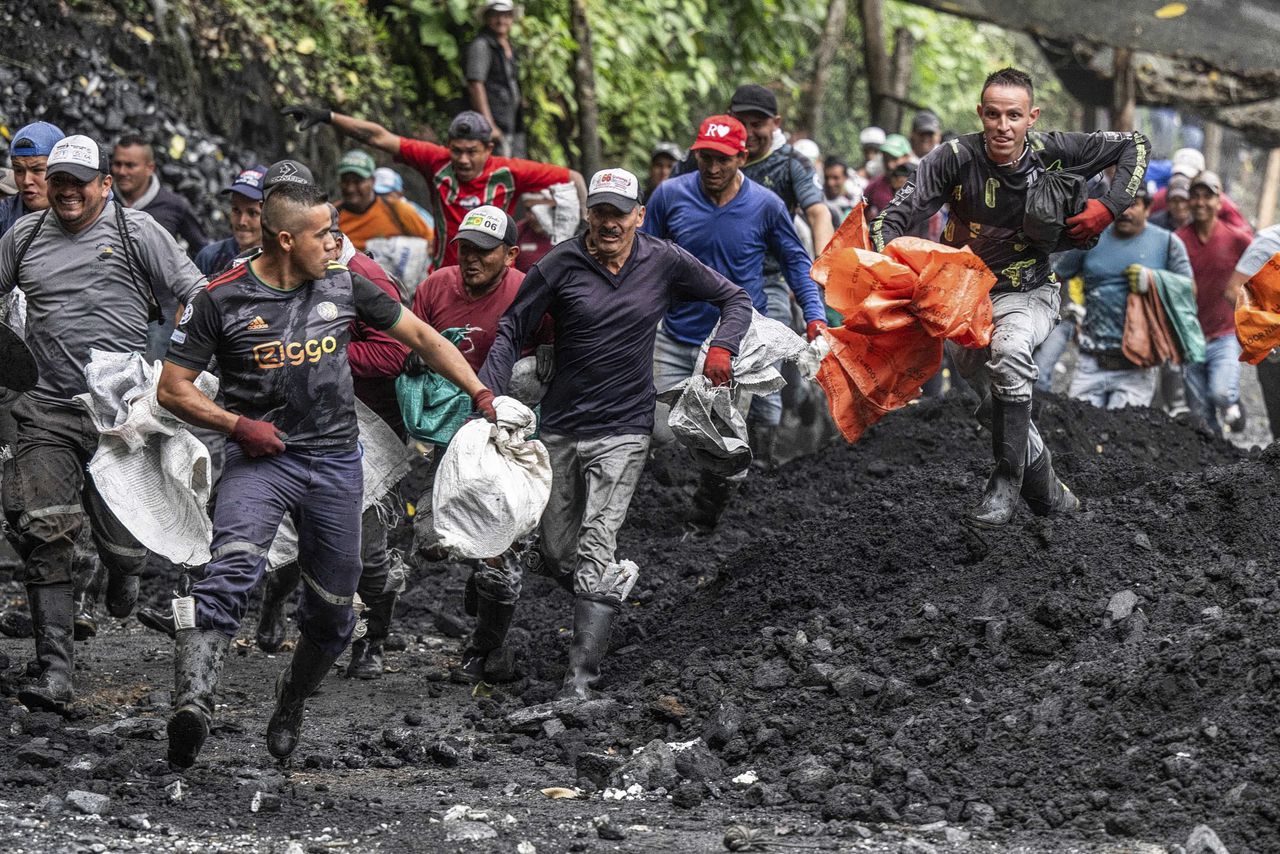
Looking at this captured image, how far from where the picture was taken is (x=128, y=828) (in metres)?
5.13

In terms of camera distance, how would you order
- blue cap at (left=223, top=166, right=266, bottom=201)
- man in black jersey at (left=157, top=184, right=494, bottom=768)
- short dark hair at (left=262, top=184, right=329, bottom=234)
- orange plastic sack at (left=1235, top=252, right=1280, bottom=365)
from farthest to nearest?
blue cap at (left=223, top=166, right=266, bottom=201), orange plastic sack at (left=1235, top=252, right=1280, bottom=365), short dark hair at (left=262, top=184, right=329, bottom=234), man in black jersey at (left=157, top=184, right=494, bottom=768)

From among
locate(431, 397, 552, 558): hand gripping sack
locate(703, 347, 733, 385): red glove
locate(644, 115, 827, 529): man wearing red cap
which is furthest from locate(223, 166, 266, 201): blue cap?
locate(431, 397, 552, 558): hand gripping sack

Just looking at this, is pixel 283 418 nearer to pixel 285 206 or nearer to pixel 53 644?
pixel 285 206

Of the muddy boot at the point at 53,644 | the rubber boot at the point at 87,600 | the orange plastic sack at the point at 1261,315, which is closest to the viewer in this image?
the muddy boot at the point at 53,644

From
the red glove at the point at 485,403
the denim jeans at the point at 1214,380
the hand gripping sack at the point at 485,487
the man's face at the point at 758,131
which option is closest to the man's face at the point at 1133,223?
the denim jeans at the point at 1214,380

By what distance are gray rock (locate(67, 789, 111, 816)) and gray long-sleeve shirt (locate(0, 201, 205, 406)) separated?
230 centimetres

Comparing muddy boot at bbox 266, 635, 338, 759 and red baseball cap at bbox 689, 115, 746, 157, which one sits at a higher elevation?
red baseball cap at bbox 689, 115, 746, 157

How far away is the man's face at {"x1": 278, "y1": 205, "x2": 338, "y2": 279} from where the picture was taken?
5727mm

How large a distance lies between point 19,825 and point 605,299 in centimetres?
324

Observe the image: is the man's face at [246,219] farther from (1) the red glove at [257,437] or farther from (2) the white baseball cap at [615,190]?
(1) the red glove at [257,437]

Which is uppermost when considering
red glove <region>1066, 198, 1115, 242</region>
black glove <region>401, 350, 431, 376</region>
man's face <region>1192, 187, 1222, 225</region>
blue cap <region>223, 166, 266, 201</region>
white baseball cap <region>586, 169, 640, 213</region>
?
white baseball cap <region>586, 169, 640, 213</region>

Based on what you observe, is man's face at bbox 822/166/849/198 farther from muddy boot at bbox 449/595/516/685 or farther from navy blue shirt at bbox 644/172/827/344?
muddy boot at bbox 449/595/516/685

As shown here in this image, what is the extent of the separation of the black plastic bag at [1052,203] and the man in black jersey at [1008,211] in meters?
0.05

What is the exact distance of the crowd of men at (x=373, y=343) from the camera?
5766 mm
